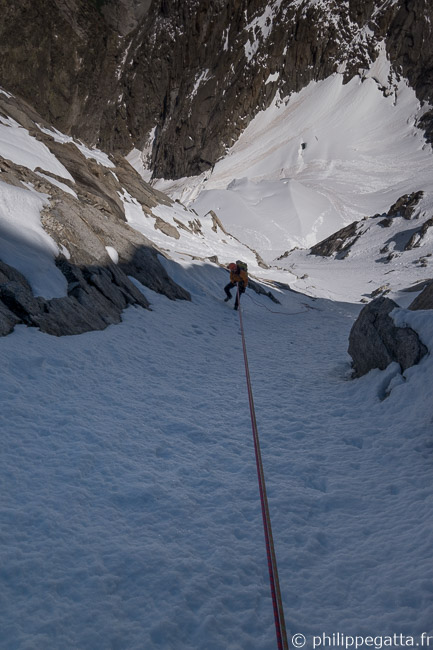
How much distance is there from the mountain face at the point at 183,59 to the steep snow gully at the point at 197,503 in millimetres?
85690

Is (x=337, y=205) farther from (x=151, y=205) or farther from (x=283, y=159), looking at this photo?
(x=151, y=205)

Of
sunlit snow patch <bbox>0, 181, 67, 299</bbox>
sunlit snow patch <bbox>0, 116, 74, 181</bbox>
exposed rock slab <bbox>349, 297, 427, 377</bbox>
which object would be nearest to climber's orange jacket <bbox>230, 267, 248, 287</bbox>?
sunlit snow patch <bbox>0, 181, 67, 299</bbox>

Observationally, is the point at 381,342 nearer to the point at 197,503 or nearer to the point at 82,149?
the point at 197,503

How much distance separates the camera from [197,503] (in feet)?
10.2

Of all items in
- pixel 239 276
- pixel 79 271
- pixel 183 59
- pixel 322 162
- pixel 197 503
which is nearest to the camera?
pixel 197 503

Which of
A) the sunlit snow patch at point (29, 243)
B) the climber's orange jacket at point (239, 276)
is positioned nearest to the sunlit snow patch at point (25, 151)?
the sunlit snow patch at point (29, 243)

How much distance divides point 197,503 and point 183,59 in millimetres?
121985

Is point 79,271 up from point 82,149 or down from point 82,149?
down

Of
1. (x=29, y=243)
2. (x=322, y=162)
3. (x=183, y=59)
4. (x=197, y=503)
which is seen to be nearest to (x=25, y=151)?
(x=29, y=243)

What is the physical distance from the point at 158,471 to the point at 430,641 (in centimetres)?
218

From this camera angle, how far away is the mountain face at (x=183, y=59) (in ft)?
283

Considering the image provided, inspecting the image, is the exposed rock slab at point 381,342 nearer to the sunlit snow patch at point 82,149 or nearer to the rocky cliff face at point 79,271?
the rocky cliff face at point 79,271

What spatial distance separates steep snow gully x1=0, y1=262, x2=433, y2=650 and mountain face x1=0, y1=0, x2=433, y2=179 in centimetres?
8569

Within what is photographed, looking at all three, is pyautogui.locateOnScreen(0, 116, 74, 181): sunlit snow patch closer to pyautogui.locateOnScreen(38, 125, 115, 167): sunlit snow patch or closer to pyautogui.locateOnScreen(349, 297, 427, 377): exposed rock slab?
pyautogui.locateOnScreen(38, 125, 115, 167): sunlit snow patch
